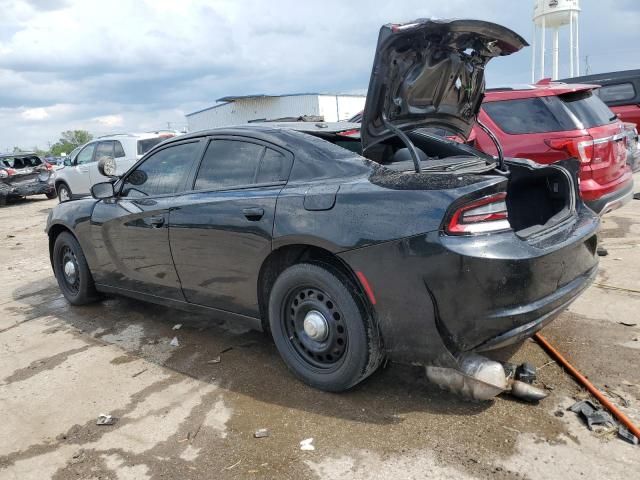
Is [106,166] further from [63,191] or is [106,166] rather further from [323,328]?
[63,191]

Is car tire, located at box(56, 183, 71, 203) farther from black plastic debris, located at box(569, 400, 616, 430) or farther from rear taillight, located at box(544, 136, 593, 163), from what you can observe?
black plastic debris, located at box(569, 400, 616, 430)

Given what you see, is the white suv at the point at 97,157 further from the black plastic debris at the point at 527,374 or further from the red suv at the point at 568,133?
the black plastic debris at the point at 527,374

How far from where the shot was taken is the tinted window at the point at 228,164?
11.1ft

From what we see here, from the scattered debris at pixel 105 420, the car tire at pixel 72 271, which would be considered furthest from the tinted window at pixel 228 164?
the car tire at pixel 72 271

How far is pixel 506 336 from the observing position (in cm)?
250

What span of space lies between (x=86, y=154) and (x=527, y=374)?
12411mm

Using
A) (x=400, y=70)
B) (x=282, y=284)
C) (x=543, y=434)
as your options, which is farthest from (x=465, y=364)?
(x=400, y=70)

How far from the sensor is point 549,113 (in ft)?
17.1

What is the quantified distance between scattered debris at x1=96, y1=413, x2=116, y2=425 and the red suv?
4.39 meters

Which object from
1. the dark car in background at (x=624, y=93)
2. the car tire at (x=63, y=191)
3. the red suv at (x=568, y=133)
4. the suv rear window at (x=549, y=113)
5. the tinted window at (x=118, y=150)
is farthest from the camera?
the car tire at (x=63, y=191)

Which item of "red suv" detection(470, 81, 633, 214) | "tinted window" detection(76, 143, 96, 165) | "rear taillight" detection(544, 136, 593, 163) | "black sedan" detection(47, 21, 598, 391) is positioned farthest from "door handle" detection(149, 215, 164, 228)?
"tinted window" detection(76, 143, 96, 165)

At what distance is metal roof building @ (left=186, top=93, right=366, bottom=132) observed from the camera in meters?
31.9

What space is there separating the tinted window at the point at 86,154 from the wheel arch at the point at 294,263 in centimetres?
1078

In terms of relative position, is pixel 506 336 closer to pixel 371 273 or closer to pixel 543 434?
pixel 543 434
